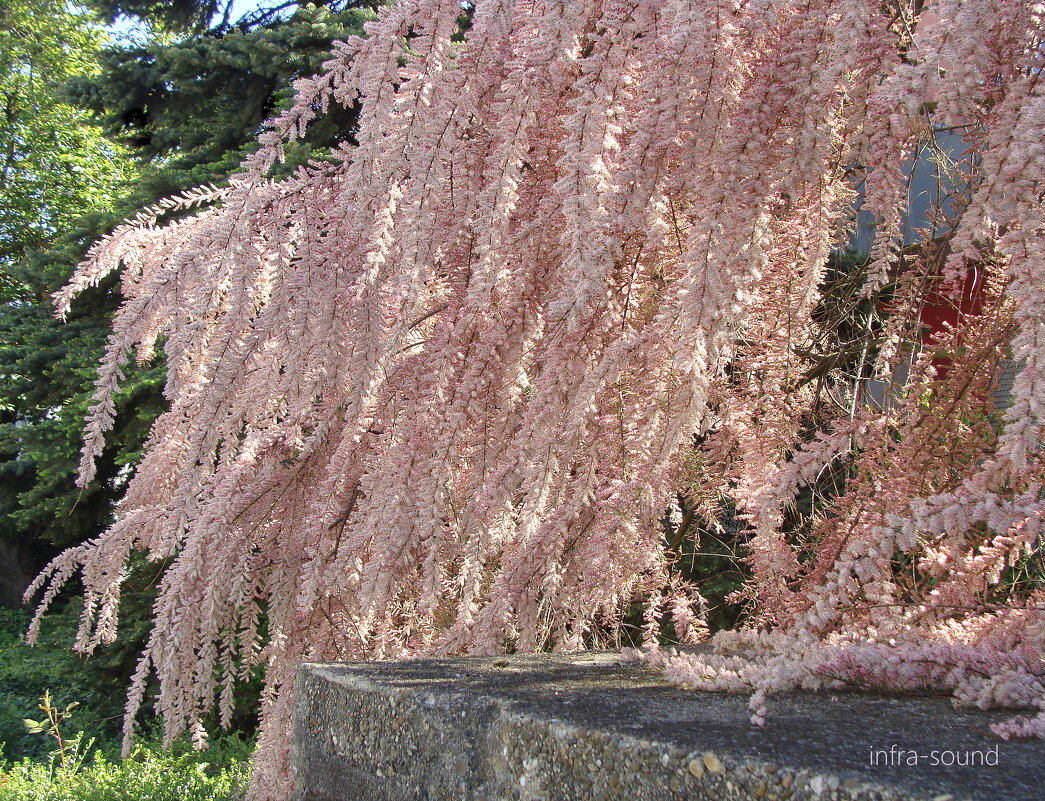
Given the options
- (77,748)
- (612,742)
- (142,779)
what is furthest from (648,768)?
(77,748)

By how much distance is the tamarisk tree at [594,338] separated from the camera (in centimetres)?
129

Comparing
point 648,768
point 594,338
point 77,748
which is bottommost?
point 77,748

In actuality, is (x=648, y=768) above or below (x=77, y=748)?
above

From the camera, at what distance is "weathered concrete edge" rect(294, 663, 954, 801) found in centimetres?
91

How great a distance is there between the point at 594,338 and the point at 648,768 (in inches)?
32.8

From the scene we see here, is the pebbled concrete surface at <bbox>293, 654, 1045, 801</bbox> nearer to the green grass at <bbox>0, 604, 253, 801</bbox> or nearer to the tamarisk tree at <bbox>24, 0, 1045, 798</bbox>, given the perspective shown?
the tamarisk tree at <bbox>24, 0, 1045, 798</bbox>

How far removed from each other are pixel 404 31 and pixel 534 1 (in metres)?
0.25

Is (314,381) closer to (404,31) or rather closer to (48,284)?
(404,31)

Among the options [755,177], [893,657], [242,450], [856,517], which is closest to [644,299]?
[755,177]

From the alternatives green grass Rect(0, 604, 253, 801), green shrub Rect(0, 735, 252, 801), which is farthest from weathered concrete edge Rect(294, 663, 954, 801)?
green shrub Rect(0, 735, 252, 801)

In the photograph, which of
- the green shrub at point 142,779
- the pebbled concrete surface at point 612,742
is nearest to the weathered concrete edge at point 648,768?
the pebbled concrete surface at point 612,742

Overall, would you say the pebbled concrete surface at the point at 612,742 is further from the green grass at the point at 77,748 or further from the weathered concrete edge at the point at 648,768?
the green grass at the point at 77,748

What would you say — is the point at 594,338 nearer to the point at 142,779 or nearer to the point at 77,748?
the point at 142,779

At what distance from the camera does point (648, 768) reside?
106cm
